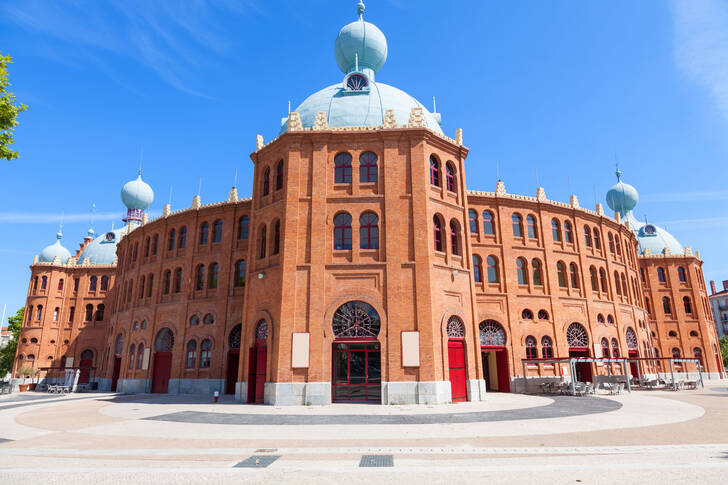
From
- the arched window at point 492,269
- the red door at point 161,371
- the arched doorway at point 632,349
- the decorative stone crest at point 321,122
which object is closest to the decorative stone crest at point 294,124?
the decorative stone crest at point 321,122

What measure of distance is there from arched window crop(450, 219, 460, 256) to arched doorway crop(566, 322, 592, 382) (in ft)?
47.3

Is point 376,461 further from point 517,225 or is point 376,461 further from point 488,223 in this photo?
point 517,225

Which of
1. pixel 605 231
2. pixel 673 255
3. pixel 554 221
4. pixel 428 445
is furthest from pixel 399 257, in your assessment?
pixel 673 255

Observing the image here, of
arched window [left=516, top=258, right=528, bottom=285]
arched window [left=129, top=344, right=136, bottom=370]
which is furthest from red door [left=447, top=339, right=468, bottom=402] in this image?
arched window [left=129, top=344, right=136, bottom=370]

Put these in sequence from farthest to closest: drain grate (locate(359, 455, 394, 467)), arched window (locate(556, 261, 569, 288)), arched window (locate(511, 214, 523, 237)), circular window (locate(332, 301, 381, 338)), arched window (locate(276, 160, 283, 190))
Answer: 1. arched window (locate(556, 261, 569, 288))
2. arched window (locate(511, 214, 523, 237))
3. arched window (locate(276, 160, 283, 190))
4. circular window (locate(332, 301, 381, 338))
5. drain grate (locate(359, 455, 394, 467))

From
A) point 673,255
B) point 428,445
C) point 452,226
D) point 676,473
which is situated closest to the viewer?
point 676,473

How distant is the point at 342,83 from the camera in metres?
32.6

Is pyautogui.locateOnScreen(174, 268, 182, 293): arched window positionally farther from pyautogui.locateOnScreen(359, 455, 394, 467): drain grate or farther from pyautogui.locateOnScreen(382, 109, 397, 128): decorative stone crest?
pyautogui.locateOnScreen(359, 455, 394, 467): drain grate

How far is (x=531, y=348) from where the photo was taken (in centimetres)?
3378

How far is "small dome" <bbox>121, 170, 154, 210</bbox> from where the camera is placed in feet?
191

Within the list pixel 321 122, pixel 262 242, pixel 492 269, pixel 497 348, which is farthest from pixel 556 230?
pixel 262 242

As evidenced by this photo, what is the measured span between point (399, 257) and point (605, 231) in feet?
84.5

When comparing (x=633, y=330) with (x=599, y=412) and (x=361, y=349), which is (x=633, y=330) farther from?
(x=361, y=349)

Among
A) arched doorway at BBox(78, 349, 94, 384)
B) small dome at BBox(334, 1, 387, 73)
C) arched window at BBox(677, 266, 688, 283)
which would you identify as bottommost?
arched doorway at BBox(78, 349, 94, 384)
